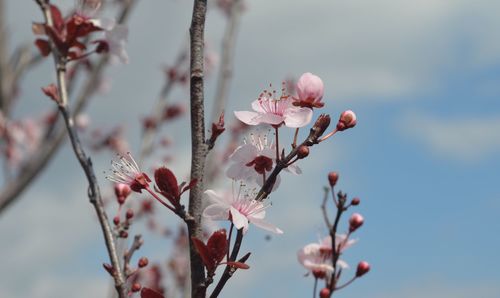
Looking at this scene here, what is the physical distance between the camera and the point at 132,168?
139cm

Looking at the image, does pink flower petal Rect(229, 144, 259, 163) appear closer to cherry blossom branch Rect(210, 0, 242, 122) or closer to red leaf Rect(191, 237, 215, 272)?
red leaf Rect(191, 237, 215, 272)

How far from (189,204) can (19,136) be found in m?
7.80

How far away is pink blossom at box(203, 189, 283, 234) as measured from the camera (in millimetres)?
1242

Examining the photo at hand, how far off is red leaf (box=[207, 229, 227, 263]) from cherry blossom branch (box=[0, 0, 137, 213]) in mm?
3243

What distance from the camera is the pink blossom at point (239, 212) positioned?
1.24m

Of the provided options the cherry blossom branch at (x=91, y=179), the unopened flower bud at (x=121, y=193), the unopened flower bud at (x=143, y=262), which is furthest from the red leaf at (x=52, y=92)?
the unopened flower bud at (x=143, y=262)

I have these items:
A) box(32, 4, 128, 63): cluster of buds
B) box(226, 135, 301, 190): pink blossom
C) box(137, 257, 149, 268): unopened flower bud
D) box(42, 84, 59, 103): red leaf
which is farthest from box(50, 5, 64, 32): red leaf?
box(226, 135, 301, 190): pink blossom

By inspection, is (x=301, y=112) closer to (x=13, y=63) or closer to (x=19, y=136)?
(x=13, y=63)

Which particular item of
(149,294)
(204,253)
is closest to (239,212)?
(204,253)

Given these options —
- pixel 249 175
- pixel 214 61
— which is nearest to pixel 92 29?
pixel 249 175

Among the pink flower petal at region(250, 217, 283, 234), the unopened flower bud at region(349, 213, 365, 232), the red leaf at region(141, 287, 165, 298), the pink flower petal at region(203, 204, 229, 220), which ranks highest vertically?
the pink flower petal at region(203, 204, 229, 220)

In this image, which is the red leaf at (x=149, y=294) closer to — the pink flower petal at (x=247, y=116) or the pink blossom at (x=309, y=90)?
the pink flower petal at (x=247, y=116)

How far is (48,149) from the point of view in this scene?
13.7 ft

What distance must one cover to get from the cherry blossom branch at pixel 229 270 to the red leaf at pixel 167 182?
0.53ft
